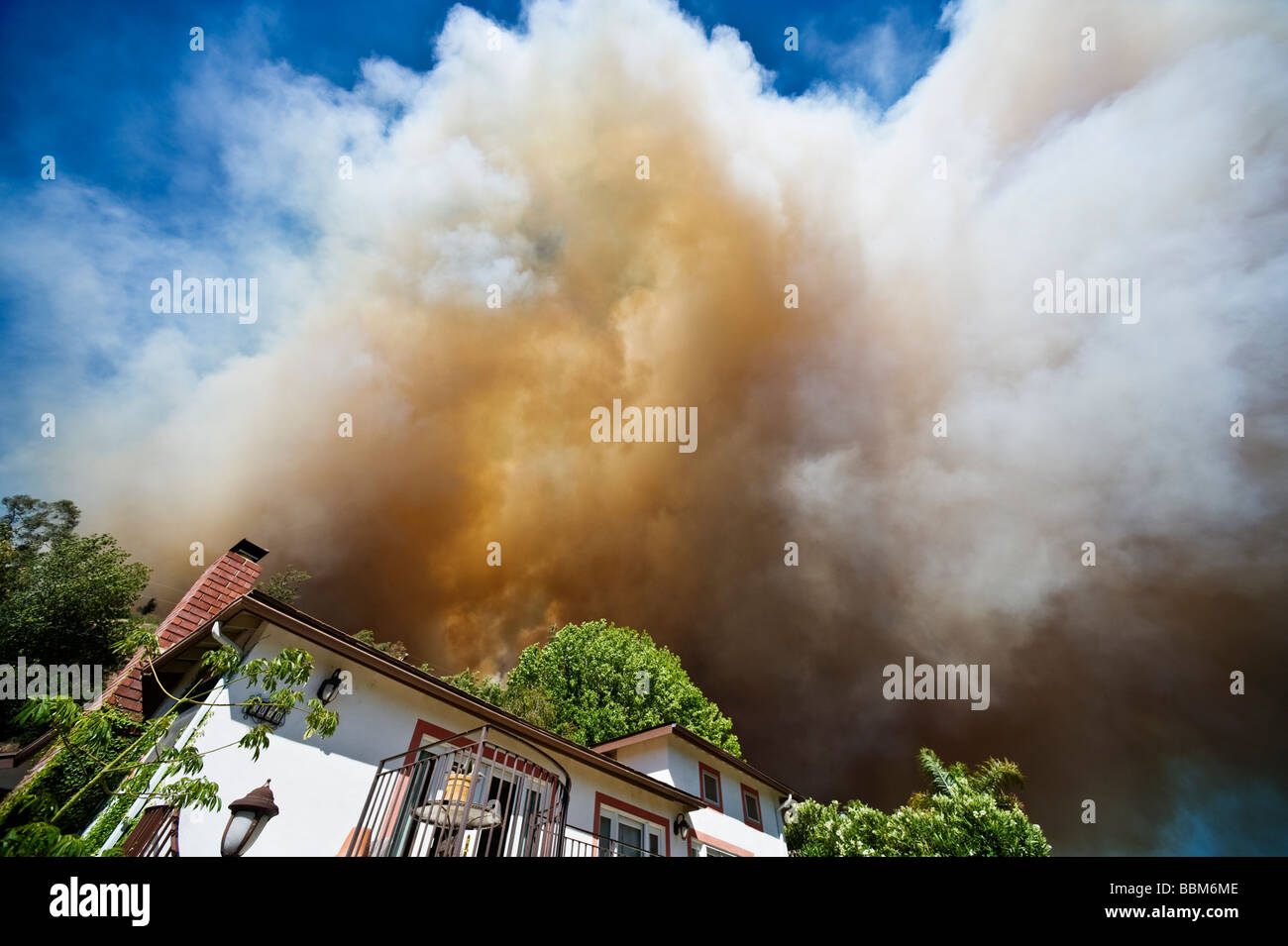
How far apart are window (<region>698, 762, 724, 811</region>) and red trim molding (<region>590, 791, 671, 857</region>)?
211 inches

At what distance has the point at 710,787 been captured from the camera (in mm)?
20891

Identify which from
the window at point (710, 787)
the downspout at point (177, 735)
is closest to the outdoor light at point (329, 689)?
the downspout at point (177, 735)

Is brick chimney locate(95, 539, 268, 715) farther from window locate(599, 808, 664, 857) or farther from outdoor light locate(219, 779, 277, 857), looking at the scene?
window locate(599, 808, 664, 857)

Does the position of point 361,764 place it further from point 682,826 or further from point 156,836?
point 682,826

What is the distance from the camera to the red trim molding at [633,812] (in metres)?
13.8

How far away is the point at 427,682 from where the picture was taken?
35.0ft

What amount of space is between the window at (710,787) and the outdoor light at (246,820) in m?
16.8

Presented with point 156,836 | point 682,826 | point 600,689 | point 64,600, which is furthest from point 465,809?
point 64,600

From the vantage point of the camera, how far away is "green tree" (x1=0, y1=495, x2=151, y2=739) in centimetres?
2752

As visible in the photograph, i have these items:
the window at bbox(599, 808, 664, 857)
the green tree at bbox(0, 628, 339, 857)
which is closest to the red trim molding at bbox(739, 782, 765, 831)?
the window at bbox(599, 808, 664, 857)
